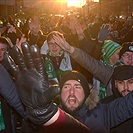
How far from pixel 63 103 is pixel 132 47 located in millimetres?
1794

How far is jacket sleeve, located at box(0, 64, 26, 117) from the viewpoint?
2.82 m

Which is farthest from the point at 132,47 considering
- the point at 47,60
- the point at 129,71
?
the point at 47,60

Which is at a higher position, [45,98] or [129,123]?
[45,98]

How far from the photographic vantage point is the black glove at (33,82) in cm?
215

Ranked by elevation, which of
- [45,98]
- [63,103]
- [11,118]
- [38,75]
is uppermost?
[38,75]

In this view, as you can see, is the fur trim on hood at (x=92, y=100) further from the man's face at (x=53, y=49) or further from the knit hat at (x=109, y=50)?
the man's face at (x=53, y=49)

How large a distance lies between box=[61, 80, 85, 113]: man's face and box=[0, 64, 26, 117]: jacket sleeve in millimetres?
441

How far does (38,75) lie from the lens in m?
2.19

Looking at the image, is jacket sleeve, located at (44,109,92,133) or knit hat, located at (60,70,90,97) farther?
knit hat, located at (60,70,90,97)

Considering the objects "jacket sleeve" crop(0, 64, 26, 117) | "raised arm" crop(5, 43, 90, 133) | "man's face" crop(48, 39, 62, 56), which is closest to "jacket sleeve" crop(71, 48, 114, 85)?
"jacket sleeve" crop(0, 64, 26, 117)

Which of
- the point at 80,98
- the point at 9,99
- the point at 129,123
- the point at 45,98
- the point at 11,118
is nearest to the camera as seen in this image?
the point at 45,98

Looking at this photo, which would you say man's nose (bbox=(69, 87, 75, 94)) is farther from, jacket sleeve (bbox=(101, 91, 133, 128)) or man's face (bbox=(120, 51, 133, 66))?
man's face (bbox=(120, 51, 133, 66))

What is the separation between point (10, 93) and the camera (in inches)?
112

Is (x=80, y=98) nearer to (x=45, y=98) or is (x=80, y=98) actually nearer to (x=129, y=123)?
(x=129, y=123)
